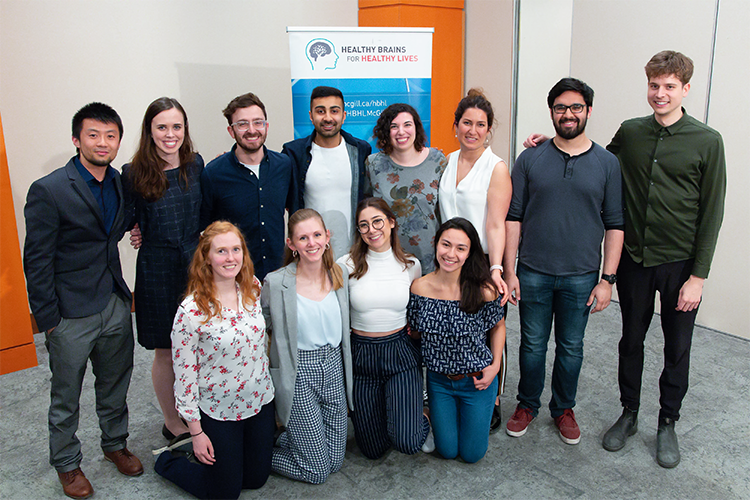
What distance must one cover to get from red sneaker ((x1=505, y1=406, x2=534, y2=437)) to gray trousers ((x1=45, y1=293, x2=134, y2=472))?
1.88m

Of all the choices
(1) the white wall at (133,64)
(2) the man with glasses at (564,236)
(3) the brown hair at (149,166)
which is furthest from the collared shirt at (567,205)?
(1) the white wall at (133,64)

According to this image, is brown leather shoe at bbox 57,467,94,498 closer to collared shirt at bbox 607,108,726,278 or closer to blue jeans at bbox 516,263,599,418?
blue jeans at bbox 516,263,599,418

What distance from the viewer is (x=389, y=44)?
4.33 meters

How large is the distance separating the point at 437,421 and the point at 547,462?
0.55m

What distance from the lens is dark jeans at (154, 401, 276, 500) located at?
2318mm

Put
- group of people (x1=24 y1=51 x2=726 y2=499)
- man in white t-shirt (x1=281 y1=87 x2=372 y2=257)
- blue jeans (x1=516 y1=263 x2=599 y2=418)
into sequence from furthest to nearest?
man in white t-shirt (x1=281 y1=87 x2=372 y2=257) → blue jeans (x1=516 y1=263 x2=599 y2=418) → group of people (x1=24 y1=51 x2=726 y2=499)

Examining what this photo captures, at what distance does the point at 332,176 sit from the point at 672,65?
1638 mm

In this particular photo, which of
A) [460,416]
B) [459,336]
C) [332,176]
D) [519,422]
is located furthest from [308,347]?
[519,422]

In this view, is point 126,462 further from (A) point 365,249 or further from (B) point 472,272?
(B) point 472,272

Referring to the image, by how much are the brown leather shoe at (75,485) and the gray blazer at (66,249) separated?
719 millimetres

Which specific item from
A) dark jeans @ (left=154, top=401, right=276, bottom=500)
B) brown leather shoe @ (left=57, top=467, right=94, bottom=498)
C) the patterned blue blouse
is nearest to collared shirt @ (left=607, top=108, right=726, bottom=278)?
the patterned blue blouse

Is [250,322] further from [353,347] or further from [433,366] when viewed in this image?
[433,366]

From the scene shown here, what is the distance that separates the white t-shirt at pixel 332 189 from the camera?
2.98m

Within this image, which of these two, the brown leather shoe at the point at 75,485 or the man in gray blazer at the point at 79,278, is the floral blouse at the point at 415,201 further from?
the brown leather shoe at the point at 75,485
